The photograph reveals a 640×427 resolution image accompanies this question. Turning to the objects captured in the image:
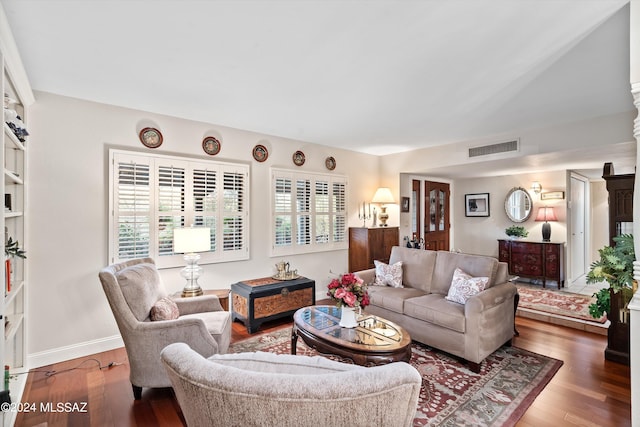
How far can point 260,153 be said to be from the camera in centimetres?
446

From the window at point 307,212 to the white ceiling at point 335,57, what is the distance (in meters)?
1.26

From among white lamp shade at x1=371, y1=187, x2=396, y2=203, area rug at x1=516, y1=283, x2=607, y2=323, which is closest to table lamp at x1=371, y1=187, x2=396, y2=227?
white lamp shade at x1=371, y1=187, x2=396, y2=203

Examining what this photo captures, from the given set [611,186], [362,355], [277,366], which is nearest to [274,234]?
[362,355]

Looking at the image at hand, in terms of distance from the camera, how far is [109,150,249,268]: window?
11.0ft

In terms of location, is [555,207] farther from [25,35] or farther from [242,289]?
[25,35]

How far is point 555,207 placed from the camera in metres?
5.97

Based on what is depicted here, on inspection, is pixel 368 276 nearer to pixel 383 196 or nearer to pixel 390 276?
pixel 390 276

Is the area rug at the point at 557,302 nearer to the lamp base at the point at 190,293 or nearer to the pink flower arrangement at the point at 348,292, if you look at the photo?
the pink flower arrangement at the point at 348,292

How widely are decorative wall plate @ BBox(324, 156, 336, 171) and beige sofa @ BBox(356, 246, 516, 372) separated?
6.60 ft

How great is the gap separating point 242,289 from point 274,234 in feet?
3.30

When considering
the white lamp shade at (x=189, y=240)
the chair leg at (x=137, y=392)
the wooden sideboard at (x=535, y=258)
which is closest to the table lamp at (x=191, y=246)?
the white lamp shade at (x=189, y=240)

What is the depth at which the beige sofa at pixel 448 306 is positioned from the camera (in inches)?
109

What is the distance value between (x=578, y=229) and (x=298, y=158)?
5.81 m

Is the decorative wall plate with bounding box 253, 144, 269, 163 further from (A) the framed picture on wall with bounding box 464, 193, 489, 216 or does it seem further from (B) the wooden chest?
(A) the framed picture on wall with bounding box 464, 193, 489, 216
